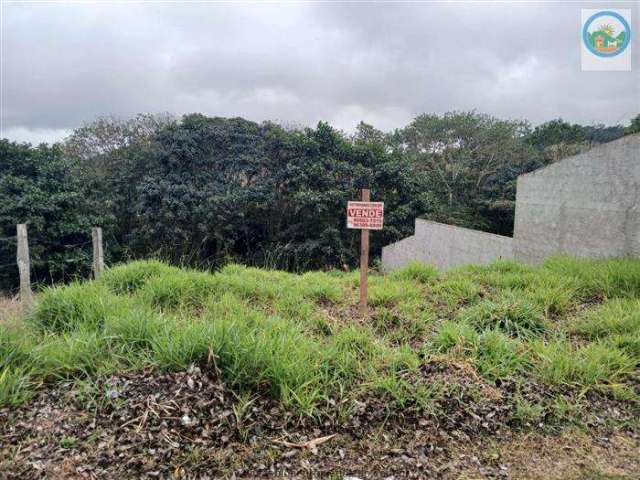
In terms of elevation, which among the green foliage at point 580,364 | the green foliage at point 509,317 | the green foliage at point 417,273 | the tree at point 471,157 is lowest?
the green foliage at point 580,364

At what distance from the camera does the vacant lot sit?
1898 millimetres

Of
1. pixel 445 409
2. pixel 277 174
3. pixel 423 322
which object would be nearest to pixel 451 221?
pixel 277 174

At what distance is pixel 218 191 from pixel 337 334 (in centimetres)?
1055

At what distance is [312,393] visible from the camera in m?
2.19

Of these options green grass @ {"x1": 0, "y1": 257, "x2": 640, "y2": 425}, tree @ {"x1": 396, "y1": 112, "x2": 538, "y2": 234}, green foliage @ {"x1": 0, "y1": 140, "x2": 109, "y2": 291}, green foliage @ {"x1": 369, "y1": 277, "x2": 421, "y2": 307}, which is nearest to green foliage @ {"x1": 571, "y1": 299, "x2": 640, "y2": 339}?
green grass @ {"x1": 0, "y1": 257, "x2": 640, "y2": 425}

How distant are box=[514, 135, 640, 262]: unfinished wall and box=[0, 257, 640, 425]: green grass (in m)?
1.48

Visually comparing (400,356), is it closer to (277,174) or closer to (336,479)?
(336,479)

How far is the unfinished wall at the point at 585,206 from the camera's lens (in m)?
5.28

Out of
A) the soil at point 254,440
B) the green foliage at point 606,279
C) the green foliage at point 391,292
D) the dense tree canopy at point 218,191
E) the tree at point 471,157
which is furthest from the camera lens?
the tree at point 471,157

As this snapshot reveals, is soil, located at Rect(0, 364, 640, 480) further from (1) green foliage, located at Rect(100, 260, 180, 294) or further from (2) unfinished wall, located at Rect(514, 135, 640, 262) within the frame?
(2) unfinished wall, located at Rect(514, 135, 640, 262)

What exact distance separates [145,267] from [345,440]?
282 cm

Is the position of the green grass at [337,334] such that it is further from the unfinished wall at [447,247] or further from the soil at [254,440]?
the unfinished wall at [447,247]

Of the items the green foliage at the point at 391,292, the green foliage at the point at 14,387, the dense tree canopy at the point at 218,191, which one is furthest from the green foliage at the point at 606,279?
the dense tree canopy at the point at 218,191

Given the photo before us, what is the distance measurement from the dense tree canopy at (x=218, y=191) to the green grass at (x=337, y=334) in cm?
750
